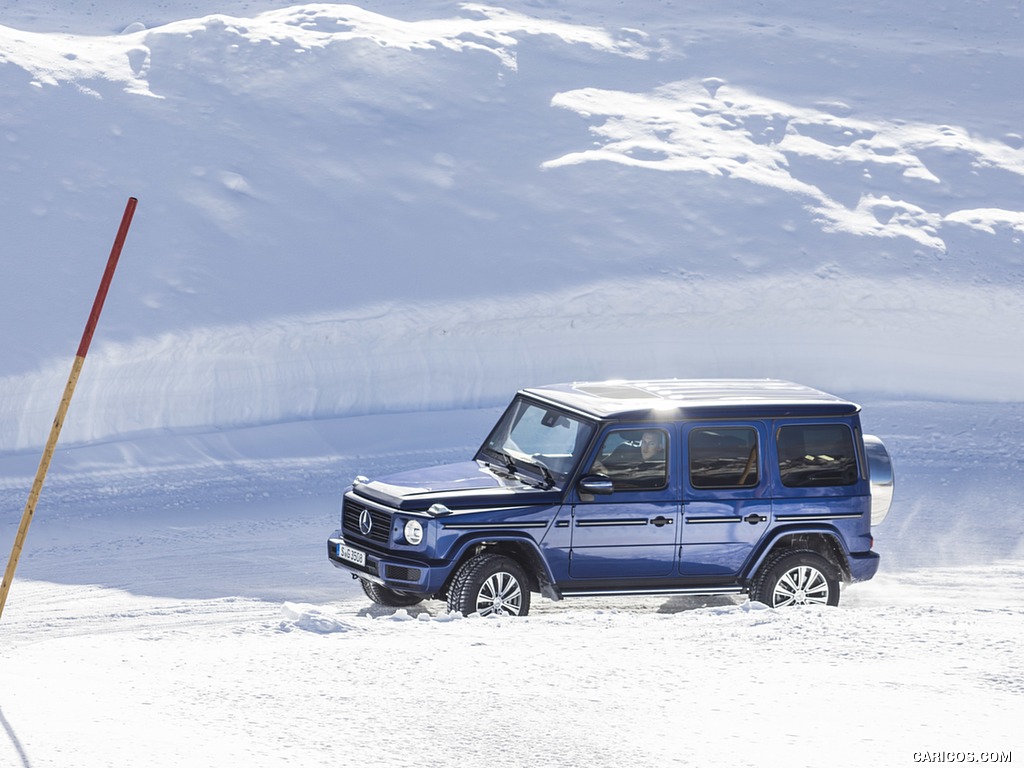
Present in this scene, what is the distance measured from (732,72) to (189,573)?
17.4 m

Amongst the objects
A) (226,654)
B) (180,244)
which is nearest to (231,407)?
(180,244)

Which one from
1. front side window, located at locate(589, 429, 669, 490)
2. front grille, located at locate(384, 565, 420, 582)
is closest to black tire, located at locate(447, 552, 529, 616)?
front grille, located at locate(384, 565, 420, 582)

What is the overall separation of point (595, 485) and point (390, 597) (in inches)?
67.3

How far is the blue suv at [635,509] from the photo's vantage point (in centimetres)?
869

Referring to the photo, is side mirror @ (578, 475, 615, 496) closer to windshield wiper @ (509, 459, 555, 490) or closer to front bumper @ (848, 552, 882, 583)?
windshield wiper @ (509, 459, 555, 490)

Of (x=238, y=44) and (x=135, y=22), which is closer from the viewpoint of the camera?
(x=238, y=44)

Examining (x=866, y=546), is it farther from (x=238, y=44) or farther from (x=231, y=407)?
(x=238, y=44)

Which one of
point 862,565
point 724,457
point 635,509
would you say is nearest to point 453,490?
point 635,509

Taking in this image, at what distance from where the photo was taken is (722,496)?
908 cm

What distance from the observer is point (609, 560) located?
8.93 metres

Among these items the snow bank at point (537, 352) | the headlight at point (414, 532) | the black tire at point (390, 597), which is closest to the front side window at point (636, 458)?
the headlight at point (414, 532)

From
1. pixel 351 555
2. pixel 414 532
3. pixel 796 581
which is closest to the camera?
pixel 414 532

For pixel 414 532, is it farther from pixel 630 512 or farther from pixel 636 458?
pixel 636 458

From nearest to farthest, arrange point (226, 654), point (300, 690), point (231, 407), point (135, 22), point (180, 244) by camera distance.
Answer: point (300, 690) → point (226, 654) → point (231, 407) → point (180, 244) → point (135, 22)
